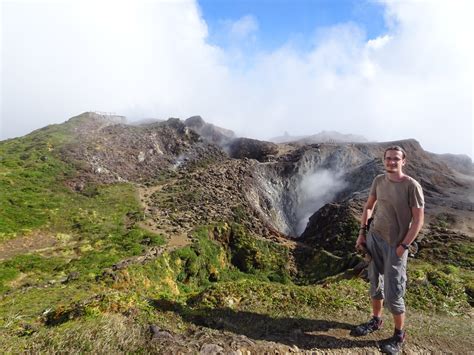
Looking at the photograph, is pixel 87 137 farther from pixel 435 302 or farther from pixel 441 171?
pixel 441 171

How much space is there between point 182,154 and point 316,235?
31918 mm

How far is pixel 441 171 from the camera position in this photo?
218 feet

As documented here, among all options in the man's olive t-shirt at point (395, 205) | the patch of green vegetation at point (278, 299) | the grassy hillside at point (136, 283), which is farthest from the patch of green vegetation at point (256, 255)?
the man's olive t-shirt at point (395, 205)

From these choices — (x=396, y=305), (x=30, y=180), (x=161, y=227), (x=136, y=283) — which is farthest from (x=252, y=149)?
(x=396, y=305)

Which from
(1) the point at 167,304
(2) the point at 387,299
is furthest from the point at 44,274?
(2) the point at 387,299

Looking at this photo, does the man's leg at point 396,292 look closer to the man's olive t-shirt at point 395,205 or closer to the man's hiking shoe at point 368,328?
the man's olive t-shirt at point 395,205

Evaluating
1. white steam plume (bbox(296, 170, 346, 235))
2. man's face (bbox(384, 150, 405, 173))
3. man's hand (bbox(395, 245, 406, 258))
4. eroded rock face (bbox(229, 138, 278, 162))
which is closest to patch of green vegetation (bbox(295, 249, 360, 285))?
man's hand (bbox(395, 245, 406, 258))

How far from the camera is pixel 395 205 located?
A: 21.5 ft

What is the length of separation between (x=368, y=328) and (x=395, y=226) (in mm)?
2345

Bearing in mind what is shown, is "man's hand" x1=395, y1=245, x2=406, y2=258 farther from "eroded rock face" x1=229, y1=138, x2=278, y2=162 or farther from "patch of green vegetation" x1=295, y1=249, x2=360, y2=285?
"eroded rock face" x1=229, y1=138, x2=278, y2=162

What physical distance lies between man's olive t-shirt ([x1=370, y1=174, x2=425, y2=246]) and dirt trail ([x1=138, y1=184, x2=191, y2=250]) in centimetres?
2317

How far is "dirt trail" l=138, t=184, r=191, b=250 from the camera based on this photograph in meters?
29.9

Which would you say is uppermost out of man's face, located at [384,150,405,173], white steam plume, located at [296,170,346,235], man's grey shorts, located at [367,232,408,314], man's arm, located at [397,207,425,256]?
man's face, located at [384,150,405,173]

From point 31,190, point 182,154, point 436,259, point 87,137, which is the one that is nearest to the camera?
point 436,259
